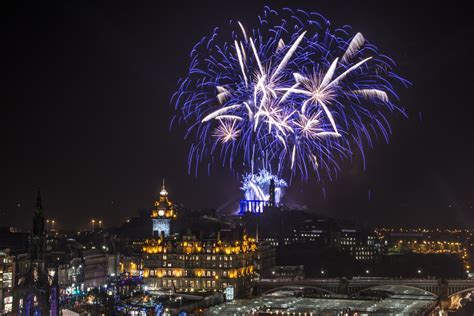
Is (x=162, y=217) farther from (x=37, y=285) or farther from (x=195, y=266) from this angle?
(x=37, y=285)

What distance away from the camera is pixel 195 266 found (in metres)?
101

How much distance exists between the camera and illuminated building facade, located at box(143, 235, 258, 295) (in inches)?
3920

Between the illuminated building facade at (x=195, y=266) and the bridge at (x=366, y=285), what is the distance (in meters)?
4.19

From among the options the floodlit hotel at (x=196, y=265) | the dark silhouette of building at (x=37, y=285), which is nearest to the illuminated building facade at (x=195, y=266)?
the floodlit hotel at (x=196, y=265)

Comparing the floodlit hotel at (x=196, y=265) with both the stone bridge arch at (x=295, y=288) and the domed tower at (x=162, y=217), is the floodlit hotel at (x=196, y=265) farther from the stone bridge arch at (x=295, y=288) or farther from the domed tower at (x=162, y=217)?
the domed tower at (x=162, y=217)

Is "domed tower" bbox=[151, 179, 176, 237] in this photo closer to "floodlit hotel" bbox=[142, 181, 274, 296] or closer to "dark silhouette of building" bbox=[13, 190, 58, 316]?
"floodlit hotel" bbox=[142, 181, 274, 296]

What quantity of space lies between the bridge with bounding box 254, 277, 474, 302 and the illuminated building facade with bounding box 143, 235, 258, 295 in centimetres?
419

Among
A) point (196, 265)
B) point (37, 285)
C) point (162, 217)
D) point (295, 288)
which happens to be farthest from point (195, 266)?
point (37, 285)

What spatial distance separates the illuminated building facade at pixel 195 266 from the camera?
327ft

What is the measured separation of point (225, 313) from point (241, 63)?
29.3 metres

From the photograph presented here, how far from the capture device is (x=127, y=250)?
132 meters

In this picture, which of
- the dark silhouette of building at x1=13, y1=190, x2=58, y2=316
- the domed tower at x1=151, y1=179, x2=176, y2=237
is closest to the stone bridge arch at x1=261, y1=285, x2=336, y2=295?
the domed tower at x1=151, y1=179, x2=176, y2=237

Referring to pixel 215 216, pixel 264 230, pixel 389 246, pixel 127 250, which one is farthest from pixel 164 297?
pixel 389 246

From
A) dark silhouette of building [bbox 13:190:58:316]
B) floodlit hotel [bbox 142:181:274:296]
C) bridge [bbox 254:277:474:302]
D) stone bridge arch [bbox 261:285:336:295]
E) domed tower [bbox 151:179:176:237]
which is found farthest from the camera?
domed tower [bbox 151:179:176:237]
